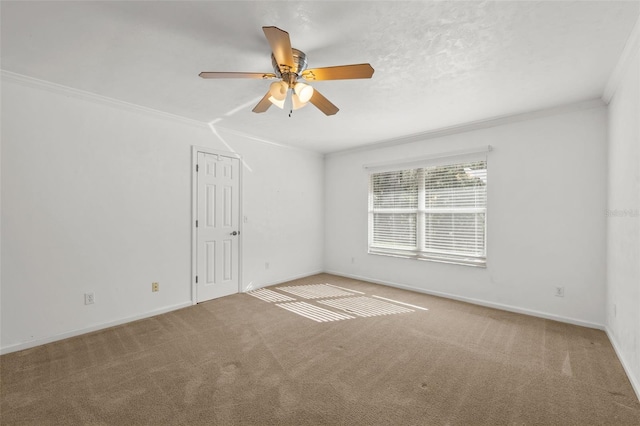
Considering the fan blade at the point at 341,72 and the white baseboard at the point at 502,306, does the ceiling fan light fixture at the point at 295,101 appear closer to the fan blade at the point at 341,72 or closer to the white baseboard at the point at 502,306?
the fan blade at the point at 341,72

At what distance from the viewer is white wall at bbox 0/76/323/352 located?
2629 mm

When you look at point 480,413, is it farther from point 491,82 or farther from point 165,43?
point 165,43

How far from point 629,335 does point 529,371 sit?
804 millimetres

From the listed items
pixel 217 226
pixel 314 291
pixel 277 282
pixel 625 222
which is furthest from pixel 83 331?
pixel 625 222

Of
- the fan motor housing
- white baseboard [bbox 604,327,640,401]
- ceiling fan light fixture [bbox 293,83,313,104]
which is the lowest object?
white baseboard [bbox 604,327,640,401]

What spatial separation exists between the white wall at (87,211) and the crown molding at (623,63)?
13.9 feet

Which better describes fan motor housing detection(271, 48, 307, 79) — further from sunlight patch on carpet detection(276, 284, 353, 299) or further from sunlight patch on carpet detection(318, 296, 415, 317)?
sunlight patch on carpet detection(276, 284, 353, 299)

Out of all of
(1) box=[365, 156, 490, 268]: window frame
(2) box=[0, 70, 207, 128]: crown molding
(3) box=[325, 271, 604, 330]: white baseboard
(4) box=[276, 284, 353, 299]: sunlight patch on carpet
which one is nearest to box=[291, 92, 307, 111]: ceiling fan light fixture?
(2) box=[0, 70, 207, 128]: crown molding

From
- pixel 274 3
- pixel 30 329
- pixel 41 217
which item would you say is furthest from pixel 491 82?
pixel 30 329

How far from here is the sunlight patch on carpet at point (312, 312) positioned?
3.45 meters

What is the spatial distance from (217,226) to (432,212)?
3.22 meters

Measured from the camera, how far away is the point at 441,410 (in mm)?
1852

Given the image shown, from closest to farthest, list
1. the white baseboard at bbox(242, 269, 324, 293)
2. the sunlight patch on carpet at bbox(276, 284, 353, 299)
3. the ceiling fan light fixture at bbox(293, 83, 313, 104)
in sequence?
the ceiling fan light fixture at bbox(293, 83, 313, 104) < the sunlight patch on carpet at bbox(276, 284, 353, 299) < the white baseboard at bbox(242, 269, 324, 293)

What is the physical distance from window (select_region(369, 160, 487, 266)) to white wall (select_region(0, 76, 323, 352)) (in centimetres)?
293
